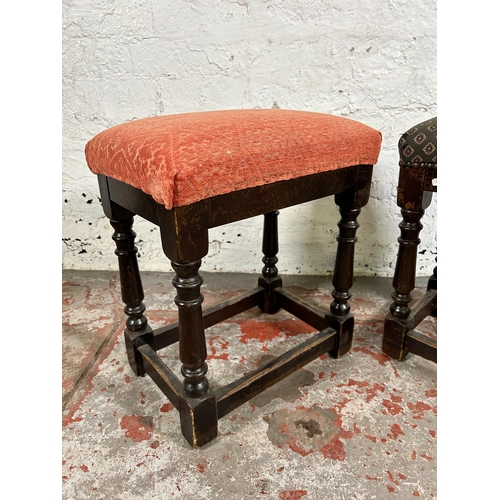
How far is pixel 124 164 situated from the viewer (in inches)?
35.0

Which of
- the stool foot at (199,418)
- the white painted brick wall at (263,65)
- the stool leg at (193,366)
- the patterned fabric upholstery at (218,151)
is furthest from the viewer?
the white painted brick wall at (263,65)

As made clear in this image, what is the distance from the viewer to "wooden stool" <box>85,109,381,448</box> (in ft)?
Result: 2.72

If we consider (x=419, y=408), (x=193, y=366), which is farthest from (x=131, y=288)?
(x=419, y=408)

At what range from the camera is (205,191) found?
2.73 ft

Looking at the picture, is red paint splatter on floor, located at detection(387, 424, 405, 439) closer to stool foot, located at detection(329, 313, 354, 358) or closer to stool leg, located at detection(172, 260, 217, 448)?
stool foot, located at detection(329, 313, 354, 358)

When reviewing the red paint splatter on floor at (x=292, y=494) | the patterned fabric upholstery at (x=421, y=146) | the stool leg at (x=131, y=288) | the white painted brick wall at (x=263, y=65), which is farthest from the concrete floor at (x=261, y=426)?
the white painted brick wall at (x=263, y=65)

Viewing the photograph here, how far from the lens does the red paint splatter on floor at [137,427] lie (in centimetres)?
112

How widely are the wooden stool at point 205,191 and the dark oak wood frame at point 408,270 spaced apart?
139 mm

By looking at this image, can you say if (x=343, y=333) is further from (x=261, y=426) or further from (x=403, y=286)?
(x=261, y=426)

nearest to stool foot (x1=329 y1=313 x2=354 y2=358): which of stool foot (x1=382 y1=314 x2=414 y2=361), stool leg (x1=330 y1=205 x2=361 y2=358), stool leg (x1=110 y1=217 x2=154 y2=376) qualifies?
stool leg (x1=330 y1=205 x2=361 y2=358)

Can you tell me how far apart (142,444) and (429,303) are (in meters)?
1.15

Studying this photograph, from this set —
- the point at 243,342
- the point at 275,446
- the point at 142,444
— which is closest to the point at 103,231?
the point at 243,342

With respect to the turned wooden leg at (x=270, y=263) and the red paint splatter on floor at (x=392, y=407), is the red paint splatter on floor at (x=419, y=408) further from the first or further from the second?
the turned wooden leg at (x=270, y=263)

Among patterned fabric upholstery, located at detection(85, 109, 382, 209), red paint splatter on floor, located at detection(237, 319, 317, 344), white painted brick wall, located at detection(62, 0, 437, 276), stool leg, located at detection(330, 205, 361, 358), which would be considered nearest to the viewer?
patterned fabric upholstery, located at detection(85, 109, 382, 209)
